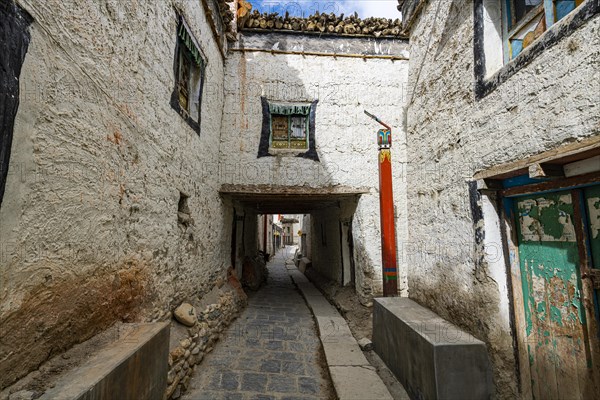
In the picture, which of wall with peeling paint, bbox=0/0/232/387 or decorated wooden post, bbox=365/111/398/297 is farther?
decorated wooden post, bbox=365/111/398/297

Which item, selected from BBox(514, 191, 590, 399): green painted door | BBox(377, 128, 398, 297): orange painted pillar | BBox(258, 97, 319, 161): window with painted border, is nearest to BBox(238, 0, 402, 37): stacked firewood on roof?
BBox(258, 97, 319, 161): window with painted border

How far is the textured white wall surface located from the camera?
5.80m

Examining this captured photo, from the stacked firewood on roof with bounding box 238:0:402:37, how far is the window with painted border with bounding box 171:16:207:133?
80.5 inches

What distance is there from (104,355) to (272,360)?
2.70 meters

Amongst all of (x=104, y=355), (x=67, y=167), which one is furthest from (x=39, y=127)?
(x=104, y=355)

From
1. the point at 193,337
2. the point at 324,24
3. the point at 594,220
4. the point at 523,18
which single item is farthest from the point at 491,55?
the point at 193,337

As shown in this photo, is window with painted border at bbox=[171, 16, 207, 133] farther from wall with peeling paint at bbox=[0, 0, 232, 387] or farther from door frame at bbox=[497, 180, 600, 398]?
door frame at bbox=[497, 180, 600, 398]

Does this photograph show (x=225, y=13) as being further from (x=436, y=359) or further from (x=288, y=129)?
(x=436, y=359)

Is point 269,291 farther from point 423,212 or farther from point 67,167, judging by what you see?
point 67,167

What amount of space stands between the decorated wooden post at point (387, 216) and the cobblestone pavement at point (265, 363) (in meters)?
1.74

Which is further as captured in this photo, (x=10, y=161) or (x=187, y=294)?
(x=187, y=294)

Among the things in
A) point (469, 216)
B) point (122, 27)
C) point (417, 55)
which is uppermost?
point (417, 55)

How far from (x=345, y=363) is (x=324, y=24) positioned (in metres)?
6.67

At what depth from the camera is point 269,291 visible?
8680mm
